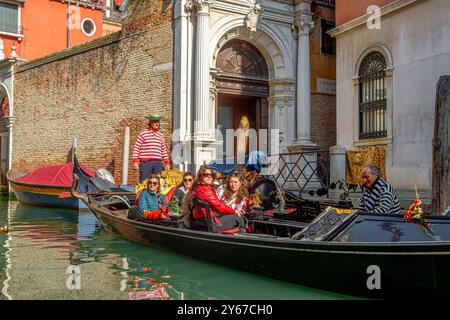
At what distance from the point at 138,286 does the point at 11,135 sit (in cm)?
1190

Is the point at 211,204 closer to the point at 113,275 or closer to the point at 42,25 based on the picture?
the point at 113,275

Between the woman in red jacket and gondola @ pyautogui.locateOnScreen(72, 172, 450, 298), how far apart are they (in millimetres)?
173

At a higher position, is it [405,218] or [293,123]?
[293,123]

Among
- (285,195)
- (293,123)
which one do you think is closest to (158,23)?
(293,123)

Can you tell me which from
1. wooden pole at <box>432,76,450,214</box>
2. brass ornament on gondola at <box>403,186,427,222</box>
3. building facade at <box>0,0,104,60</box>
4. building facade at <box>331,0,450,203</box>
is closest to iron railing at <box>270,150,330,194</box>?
building facade at <box>331,0,450,203</box>

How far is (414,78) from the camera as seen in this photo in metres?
7.39

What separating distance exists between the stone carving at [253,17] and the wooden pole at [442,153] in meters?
4.64

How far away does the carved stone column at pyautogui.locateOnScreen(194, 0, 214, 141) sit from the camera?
27.8 ft

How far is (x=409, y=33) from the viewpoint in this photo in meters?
7.49

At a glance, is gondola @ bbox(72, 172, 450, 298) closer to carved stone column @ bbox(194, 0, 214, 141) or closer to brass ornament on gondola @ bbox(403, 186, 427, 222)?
brass ornament on gondola @ bbox(403, 186, 427, 222)

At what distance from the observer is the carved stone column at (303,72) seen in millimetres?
9695

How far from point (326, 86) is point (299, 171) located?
196 centimetres

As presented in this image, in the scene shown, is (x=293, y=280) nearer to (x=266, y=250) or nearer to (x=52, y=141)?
(x=266, y=250)

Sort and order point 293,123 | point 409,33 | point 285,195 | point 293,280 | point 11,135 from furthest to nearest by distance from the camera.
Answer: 1. point 11,135
2. point 293,123
3. point 409,33
4. point 285,195
5. point 293,280
